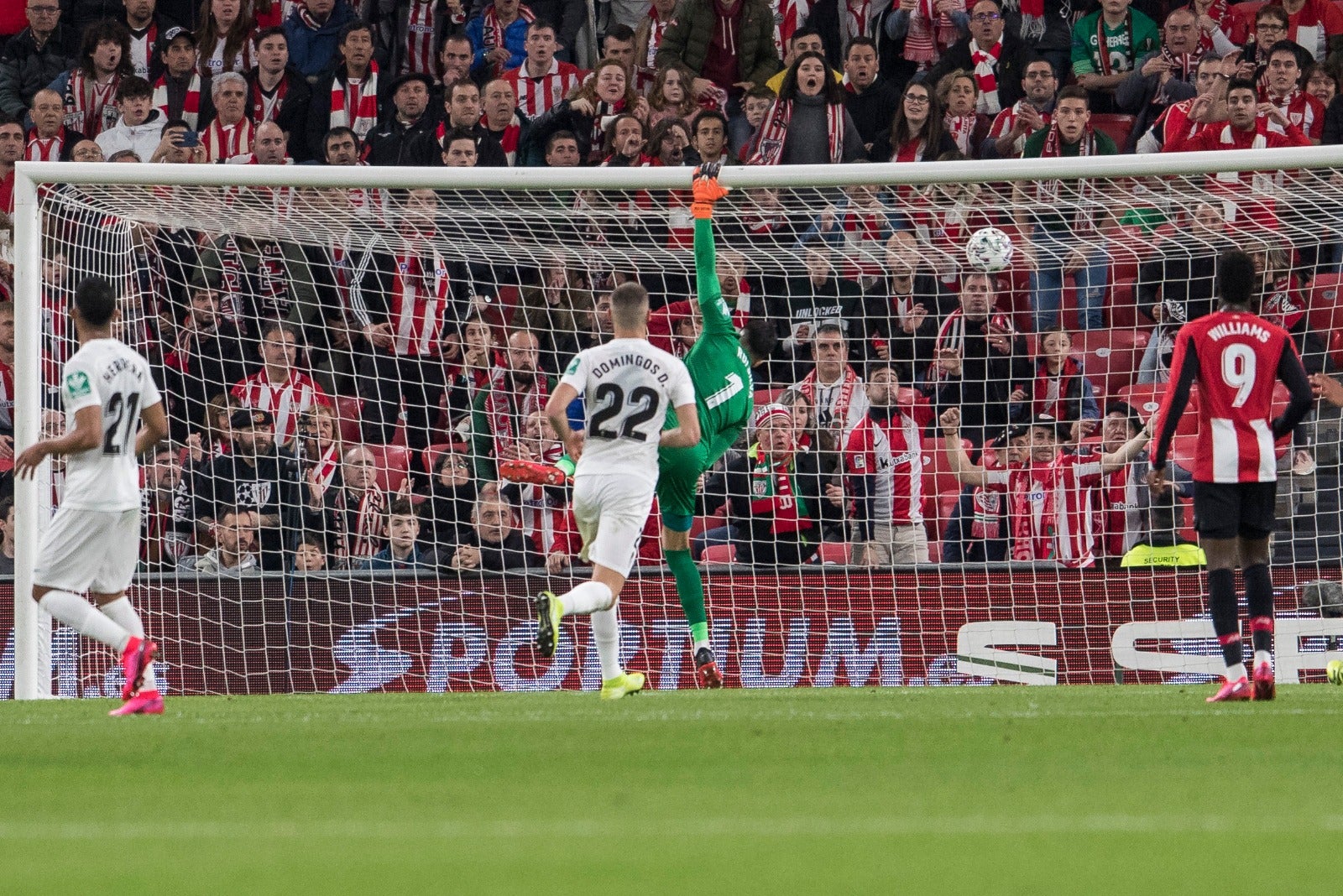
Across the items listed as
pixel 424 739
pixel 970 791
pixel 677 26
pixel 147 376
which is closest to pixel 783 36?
pixel 677 26

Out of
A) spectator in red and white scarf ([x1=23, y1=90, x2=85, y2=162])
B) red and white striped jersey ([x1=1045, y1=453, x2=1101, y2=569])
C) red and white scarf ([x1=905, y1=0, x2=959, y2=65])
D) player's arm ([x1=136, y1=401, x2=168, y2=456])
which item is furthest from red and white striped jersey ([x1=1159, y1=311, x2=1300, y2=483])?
spectator in red and white scarf ([x1=23, y1=90, x2=85, y2=162])

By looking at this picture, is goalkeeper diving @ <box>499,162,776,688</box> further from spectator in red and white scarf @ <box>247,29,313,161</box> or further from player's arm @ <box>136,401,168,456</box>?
spectator in red and white scarf @ <box>247,29,313,161</box>

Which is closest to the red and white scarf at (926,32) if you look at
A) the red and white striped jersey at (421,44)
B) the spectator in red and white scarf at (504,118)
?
the spectator in red and white scarf at (504,118)

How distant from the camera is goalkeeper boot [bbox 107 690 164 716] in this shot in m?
8.82

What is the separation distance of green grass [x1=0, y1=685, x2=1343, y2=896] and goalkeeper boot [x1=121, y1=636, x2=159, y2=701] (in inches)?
9.7

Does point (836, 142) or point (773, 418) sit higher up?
point (836, 142)

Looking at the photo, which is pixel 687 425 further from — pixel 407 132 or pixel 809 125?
pixel 407 132

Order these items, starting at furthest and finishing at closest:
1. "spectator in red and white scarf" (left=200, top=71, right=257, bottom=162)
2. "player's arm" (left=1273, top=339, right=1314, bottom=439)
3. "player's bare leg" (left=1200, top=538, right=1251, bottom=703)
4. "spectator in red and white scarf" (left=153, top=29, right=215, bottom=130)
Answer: "spectator in red and white scarf" (left=153, top=29, right=215, bottom=130), "spectator in red and white scarf" (left=200, top=71, right=257, bottom=162), "player's arm" (left=1273, top=339, right=1314, bottom=439), "player's bare leg" (left=1200, top=538, right=1251, bottom=703)

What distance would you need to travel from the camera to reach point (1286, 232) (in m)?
11.6

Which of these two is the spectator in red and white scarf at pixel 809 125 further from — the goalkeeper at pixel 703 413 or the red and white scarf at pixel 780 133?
the goalkeeper at pixel 703 413

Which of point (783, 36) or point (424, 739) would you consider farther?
point (783, 36)

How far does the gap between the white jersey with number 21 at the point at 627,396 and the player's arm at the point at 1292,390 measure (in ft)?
8.74

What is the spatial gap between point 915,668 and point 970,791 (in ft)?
21.2

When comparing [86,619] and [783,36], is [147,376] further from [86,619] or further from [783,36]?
[783,36]
